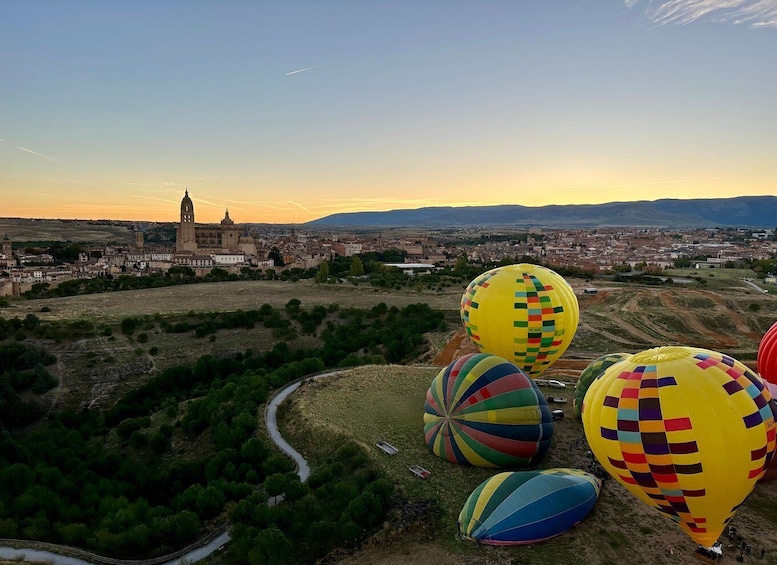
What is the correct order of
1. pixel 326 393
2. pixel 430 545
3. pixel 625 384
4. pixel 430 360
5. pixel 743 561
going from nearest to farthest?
pixel 625 384, pixel 743 561, pixel 430 545, pixel 326 393, pixel 430 360

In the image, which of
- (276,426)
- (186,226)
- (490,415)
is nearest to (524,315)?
(490,415)

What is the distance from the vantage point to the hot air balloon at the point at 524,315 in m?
19.0

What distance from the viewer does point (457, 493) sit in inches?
569

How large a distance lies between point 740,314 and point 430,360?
2648 cm

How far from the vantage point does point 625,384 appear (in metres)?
10.5

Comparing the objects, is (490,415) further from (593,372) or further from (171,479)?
(171,479)

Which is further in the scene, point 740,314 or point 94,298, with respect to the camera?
point 94,298

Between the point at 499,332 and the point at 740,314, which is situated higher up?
the point at 499,332

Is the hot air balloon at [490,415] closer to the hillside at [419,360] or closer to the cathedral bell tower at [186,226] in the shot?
the hillside at [419,360]

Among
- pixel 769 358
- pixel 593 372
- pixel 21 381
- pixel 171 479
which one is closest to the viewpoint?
pixel 769 358

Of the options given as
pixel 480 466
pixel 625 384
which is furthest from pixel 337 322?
Answer: pixel 625 384

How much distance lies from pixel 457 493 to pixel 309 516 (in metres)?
4.08

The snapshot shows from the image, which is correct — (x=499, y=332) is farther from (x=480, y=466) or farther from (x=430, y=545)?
(x=430, y=545)

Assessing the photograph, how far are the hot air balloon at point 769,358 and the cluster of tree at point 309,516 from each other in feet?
36.7
